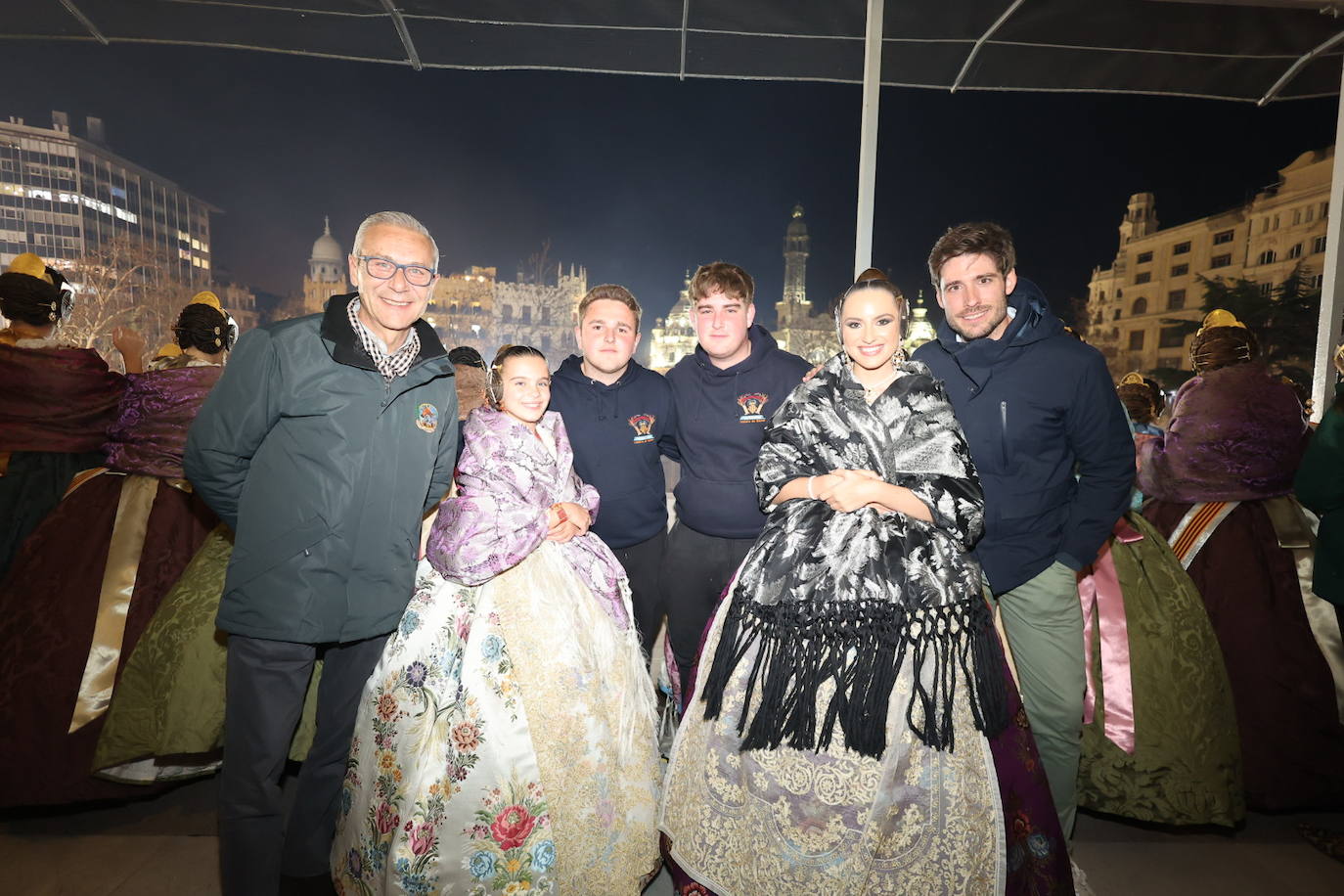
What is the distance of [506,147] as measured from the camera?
A: 356 inches

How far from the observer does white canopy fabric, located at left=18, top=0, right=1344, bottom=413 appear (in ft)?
11.8

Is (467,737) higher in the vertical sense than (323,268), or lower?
lower

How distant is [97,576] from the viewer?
2660 millimetres

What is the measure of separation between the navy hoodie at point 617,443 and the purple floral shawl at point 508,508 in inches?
7.0

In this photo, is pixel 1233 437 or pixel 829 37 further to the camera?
pixel 829 37

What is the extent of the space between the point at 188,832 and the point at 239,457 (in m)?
1.73

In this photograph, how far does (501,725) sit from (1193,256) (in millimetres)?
8375

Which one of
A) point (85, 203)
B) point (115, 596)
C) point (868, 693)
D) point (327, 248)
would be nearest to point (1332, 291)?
point (868, 693)

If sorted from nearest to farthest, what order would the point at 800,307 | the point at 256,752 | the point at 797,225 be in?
the point at 256,752, the point at 797,225, the point at 800,307

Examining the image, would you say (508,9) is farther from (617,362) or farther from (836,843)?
(836,843)

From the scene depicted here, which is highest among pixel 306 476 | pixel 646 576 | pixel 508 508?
pixel 306 476

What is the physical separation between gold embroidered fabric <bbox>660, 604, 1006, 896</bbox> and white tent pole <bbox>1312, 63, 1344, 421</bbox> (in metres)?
3.96

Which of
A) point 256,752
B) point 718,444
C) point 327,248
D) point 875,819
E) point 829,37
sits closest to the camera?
point 875,819

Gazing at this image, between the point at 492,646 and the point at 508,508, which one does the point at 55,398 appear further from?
the point at 492,646
